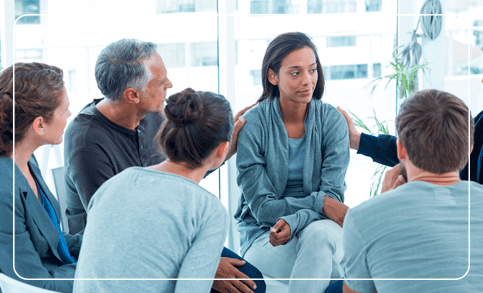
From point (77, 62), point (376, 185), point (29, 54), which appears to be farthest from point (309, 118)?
point (29, 54)

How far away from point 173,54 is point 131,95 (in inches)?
10.3

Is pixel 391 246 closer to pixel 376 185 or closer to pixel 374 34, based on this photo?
pixel 376 185

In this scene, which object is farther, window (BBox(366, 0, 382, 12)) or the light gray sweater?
window (BBox(366, 0, 382, 12))

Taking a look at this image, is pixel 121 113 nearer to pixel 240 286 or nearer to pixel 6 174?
pixel 6 174

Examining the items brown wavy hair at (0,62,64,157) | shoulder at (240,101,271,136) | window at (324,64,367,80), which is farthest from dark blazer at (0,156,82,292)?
window at (324,64,367,80)

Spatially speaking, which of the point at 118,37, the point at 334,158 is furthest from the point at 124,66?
the point at 334,158

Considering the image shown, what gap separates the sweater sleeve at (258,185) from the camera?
1.47 m

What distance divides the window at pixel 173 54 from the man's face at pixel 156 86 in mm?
40

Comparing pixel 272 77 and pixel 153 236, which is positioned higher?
pixel 272 77

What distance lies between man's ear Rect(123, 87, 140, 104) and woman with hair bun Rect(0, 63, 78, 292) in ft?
0.78

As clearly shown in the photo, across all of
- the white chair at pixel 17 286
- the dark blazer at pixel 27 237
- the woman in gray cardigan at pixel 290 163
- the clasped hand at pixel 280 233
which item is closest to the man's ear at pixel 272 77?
the woman in gray cardigan at pixel 290 163

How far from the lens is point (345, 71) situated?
1.61m

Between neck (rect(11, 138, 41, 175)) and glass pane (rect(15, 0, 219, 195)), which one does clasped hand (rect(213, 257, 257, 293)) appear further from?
neck (rect(11, 138, 41, 175))

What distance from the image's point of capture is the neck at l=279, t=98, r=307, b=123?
155 centimetres
